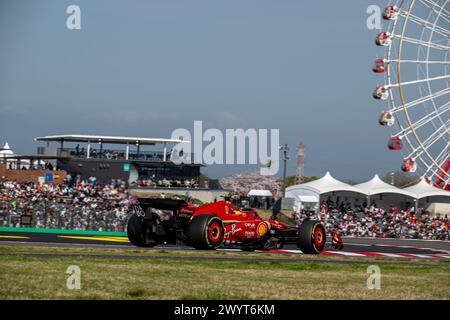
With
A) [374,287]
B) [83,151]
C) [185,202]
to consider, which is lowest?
[374,287]

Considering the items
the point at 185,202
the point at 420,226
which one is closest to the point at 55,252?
the point at 185,202

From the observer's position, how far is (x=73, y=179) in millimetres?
57031

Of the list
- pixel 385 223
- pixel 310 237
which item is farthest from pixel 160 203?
pixel 385 223

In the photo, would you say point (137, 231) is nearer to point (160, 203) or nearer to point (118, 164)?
point (160, 203)

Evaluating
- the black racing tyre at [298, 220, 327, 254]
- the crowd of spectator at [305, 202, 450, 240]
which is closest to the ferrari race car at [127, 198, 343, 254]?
the black racing tyre at [298, 220, 327, 254]

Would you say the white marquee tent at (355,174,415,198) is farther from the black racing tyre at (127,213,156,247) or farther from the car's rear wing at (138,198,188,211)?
the car's rear wing at (138,198,188,211)

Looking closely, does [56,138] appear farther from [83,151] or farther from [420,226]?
[420,226]

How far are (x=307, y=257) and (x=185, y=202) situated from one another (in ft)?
12.0

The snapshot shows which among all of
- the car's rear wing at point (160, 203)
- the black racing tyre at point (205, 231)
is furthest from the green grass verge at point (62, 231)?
the black racing tyre at point (205, 231)

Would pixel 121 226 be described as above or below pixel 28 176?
below

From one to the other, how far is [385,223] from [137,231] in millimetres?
27141

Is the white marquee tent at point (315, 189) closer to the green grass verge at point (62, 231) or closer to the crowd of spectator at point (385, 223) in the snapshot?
the crowd of spectator at point (385, 223)

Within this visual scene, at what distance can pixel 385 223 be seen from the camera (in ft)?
151

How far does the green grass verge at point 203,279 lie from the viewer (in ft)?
36.8
